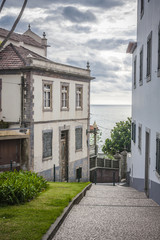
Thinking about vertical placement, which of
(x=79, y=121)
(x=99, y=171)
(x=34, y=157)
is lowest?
(x=99, y=171)

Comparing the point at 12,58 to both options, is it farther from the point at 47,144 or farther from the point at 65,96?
the point at 47,144

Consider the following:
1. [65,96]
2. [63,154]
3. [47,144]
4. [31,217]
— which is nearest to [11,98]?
[47,144]

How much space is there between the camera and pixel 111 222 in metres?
7.34

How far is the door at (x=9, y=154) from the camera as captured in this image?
60.1 ft

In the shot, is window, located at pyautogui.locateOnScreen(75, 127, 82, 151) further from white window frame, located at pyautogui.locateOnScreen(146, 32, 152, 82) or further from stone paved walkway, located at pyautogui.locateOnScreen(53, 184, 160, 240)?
stone paved walkway, located at pyautogui.locateOnScreen(53, 184, 160, 240)

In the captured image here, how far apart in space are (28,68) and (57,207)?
490 inches

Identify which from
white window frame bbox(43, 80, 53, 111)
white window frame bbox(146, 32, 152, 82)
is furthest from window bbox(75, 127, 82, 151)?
white window frame bbox(146, 32, 152, 82)

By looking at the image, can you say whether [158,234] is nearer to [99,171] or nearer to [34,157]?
[34,157]

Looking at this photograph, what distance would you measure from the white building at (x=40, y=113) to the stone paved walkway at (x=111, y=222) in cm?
983

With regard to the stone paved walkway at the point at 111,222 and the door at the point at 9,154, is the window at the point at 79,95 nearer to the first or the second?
the door at the point at 9,154

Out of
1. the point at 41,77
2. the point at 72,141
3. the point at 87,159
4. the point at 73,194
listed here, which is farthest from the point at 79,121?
the point at 73,194

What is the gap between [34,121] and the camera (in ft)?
64.4

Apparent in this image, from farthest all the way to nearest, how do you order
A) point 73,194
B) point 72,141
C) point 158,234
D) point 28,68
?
point 72,141, point 28,68, point 73,194, point 158,234

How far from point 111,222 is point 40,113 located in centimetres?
1361
